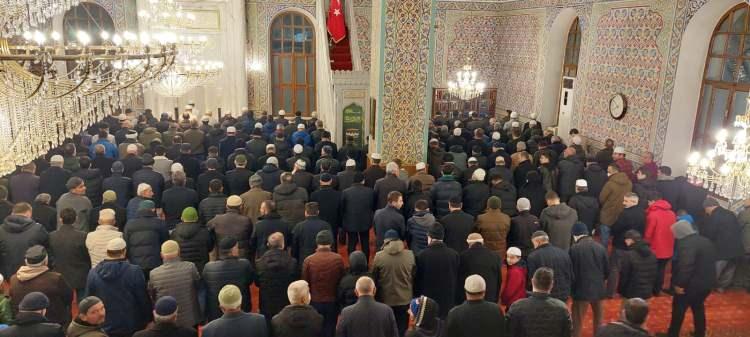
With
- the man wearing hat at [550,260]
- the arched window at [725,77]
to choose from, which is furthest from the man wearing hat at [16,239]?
the arched window at [725,77]

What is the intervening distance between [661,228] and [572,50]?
24.8 ft

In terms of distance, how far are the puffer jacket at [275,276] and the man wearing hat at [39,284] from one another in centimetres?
147

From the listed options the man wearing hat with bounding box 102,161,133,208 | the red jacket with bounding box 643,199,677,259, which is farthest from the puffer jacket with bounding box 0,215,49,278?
the red jacket with bounding box 643,199,677,259

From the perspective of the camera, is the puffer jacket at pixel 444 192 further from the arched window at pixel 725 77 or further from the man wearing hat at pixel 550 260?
the arched window at pixel 725 77

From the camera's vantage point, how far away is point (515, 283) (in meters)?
4.96

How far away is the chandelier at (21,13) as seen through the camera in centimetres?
354

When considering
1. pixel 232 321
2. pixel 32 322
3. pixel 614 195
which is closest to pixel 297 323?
pixel 232 321

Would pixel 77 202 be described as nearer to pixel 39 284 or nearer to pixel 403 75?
pixel 39 284

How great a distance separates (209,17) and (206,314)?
35.8ft

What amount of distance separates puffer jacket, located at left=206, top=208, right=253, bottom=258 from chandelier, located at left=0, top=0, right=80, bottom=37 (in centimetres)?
225

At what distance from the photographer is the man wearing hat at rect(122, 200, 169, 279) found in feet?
17.0

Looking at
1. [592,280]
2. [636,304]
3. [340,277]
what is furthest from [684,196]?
[340,277]

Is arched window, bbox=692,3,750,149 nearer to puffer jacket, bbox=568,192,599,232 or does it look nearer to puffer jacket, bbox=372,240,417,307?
puffer jacket, bbox=568,192,599,232

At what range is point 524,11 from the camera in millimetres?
14227
